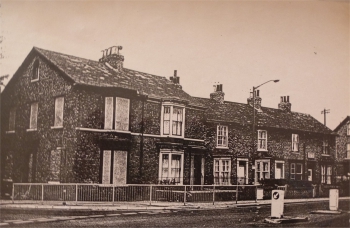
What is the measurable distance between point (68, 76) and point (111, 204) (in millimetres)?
2103

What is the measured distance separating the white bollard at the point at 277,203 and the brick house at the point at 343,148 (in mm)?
1526

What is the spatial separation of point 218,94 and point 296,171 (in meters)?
2.18

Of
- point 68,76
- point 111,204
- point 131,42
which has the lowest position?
point 111,204

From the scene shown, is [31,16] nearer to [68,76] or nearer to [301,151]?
[68,76]

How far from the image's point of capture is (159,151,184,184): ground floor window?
7066mm

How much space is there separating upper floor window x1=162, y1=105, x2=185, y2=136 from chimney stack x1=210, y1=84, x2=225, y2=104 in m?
0.59

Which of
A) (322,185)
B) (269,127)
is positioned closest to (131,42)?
(269,127)

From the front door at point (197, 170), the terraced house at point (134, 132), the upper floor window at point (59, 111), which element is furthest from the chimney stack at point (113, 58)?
the front door at point (197, 170)

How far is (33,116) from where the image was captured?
648 centimetres

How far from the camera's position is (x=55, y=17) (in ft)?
21.1

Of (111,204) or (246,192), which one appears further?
(246,192)

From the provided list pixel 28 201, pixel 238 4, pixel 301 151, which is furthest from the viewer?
pixel 301 151

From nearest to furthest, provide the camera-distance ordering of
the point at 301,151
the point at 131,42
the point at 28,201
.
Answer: the point at 28,201, the point at 131,42, the point at 301,151

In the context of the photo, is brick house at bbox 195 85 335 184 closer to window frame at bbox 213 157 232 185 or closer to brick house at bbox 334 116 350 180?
window frame at bbox 213 157 232 185
